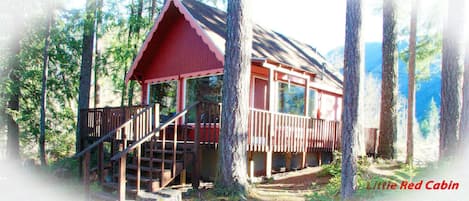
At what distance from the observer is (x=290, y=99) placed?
12.5 meters

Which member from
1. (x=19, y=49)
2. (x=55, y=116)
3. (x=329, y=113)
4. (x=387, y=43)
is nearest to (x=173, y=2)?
(x=19, y=49)

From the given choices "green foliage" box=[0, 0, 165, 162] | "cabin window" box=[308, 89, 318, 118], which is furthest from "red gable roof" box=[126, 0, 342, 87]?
"green foliage" box=[0, 0, 165, 162]

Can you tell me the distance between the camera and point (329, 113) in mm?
15477

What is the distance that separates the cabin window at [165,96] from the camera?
12422mm

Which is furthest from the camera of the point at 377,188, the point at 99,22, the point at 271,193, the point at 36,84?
the point at 99,22

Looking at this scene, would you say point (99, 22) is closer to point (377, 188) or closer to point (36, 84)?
point (36, 84)

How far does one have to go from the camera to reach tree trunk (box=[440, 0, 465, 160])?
731 cm

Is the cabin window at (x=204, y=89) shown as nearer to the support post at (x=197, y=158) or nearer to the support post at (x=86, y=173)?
the support post at (x=197, y=158)

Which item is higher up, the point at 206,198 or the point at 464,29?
the point at 464,29

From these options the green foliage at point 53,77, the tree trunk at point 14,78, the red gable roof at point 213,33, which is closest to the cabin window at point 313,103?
the red gable roof at point 213,33

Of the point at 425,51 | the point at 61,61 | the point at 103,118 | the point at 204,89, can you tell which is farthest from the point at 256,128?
the point at 61,61

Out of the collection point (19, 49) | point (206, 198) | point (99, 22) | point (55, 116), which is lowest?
point (206, 198)

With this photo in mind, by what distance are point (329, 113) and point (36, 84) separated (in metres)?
12.2

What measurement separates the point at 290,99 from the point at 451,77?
219 inches
